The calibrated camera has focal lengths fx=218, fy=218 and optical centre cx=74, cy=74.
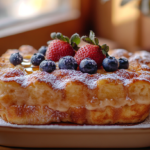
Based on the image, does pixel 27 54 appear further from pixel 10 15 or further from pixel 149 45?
pixel 149 45

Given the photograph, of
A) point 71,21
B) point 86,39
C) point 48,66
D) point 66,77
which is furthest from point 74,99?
point 71,21

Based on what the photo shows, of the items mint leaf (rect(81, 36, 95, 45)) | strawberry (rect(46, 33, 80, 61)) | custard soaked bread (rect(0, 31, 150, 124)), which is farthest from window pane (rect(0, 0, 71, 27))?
custard soaked bread (rect(0, 31, 150, 124))

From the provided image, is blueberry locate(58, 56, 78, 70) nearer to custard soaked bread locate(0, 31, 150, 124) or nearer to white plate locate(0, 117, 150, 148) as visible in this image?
custard soaked bread locate(0, 31, 150, 124)

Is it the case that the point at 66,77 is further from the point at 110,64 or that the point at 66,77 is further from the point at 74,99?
the point at 110,64

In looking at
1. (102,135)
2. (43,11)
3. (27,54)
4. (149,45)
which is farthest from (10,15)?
(102,135)

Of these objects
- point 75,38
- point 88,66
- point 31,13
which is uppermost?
point 31,13

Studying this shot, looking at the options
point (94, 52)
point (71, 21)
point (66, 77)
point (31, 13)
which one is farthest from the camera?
point (71, 21)
